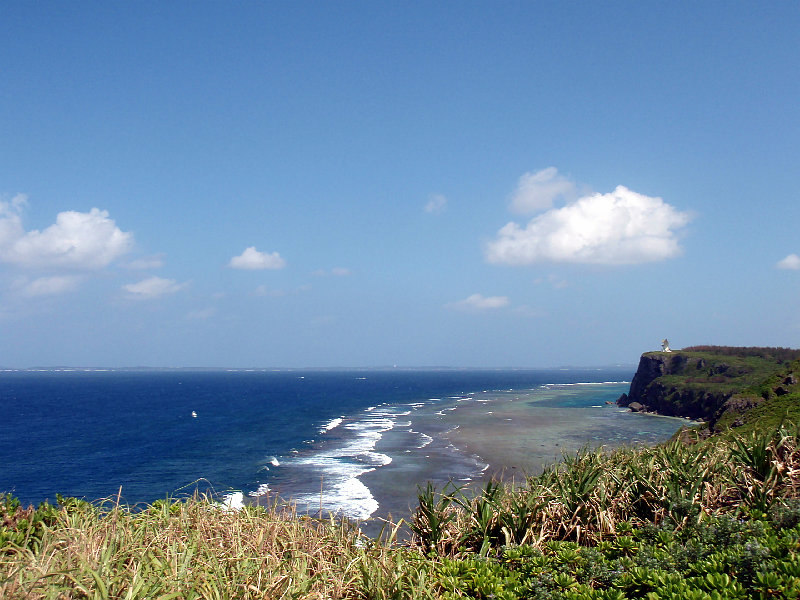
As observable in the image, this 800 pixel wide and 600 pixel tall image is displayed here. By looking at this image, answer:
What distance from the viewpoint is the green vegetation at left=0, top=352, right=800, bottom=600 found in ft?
16.1

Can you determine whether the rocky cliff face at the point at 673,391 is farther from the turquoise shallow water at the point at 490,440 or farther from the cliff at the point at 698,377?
the turquoise shallow water at the point at 490,440

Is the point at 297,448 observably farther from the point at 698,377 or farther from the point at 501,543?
the point at 698,377

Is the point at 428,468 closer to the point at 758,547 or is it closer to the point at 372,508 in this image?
the point at 372,508

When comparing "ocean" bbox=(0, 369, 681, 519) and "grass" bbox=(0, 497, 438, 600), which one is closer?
"grass" bbox=(0, 497, 438, 600)

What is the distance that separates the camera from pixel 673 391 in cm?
8688

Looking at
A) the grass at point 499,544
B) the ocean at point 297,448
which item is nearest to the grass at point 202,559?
the grass at point 499,544

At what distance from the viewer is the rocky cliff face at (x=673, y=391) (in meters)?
76.0

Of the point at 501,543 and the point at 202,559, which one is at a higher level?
the point at 202,559

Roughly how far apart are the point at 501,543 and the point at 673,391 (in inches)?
3519

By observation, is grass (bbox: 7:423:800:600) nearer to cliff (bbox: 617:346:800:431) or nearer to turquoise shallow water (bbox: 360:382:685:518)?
turquoise shallow water (bbox: 360:382:685:518)

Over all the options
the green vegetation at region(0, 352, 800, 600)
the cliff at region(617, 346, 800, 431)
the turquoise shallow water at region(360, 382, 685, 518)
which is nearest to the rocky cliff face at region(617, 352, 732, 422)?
the cliff at region(617, 346, 800, 431)

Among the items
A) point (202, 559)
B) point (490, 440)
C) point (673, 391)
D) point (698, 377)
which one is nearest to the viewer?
point (202, 559)

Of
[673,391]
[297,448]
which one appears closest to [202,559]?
[297,448]

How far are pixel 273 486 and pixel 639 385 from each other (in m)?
85.0
